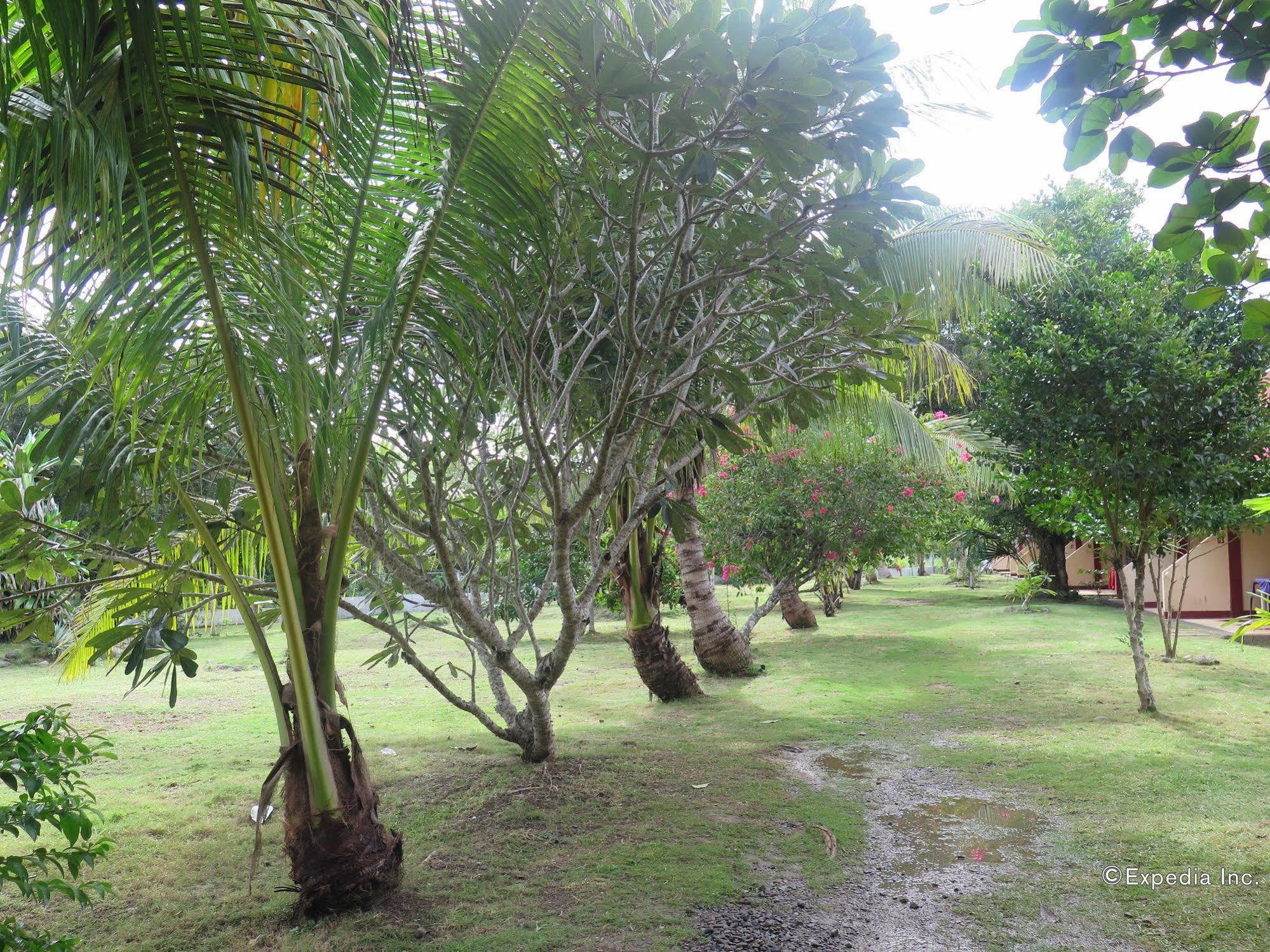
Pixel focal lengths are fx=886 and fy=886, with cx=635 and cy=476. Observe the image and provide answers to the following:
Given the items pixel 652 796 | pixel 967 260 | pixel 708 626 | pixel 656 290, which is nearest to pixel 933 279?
pixel 967 260

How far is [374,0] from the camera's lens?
2.53m

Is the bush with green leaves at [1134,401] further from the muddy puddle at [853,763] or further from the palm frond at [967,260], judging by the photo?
the muddy puddle at [853,763]

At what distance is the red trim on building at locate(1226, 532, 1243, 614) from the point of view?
A: 1477 centimetres

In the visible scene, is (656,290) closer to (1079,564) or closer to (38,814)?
(38,814)

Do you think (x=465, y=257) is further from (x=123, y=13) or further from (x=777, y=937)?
(x=777, y=937)

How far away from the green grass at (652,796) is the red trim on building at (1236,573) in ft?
18.1

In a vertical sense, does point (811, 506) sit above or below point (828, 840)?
above

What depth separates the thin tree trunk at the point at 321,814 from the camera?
10.8 ft

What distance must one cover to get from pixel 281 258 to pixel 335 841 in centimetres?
213

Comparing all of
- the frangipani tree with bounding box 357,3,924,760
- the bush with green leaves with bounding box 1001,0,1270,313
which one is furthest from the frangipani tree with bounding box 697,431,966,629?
the bush with green leaves with bounding box 1001,0,1270,313

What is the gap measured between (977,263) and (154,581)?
7.74 m

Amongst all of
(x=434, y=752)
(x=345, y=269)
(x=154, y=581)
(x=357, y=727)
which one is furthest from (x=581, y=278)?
(x=357, y=727)

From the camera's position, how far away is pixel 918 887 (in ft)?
12.2

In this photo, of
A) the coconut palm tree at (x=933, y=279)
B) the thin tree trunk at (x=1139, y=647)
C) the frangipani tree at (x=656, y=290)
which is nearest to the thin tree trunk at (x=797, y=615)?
the coconut palm tree at (x=933, y=279)
